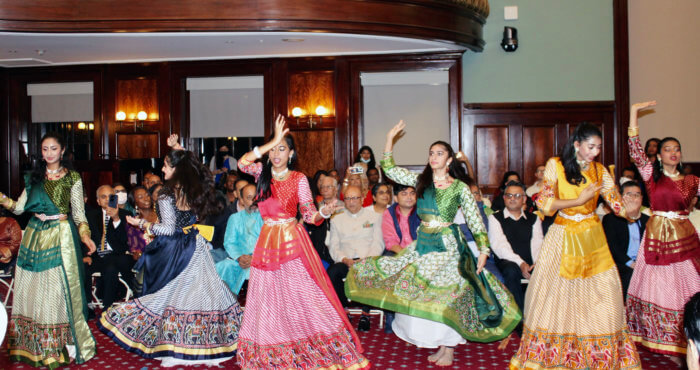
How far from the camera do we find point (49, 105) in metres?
12.9

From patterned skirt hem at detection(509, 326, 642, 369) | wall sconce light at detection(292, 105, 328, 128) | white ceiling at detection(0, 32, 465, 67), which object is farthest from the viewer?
wall sconce light at detection(292, 105, 328, 128)

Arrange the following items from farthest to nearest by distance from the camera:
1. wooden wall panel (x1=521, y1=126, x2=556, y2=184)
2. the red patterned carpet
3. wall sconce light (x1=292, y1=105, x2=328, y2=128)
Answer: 1. wall sconce light (x1=292, y1=105, x2=328, y2=128)
2. wooden wall panel (x1=521, y1=126, x2=556, y2=184)
3. the red patterned carpet

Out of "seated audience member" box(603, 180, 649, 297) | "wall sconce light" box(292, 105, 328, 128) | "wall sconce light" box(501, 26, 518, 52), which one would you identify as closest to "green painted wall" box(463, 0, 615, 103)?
"wall sconce light" box(501, 26, 518, 52)

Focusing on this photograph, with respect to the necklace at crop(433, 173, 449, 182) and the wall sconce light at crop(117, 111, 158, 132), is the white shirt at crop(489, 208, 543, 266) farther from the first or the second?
the wall sconce light at crop(117, 111, 158, 132)

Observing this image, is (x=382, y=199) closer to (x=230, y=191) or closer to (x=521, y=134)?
(x=230, y=191)

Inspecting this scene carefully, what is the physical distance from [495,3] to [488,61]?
1.00m

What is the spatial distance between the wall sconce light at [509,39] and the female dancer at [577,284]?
23.7 ft

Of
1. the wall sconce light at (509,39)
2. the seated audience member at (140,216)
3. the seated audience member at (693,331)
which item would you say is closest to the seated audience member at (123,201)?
the seated audience member at (140,216)

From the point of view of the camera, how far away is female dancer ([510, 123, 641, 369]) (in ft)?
14.2

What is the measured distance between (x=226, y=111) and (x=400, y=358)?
8.42 m

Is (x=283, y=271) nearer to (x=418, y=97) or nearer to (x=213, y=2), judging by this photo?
(x=213, y=2)

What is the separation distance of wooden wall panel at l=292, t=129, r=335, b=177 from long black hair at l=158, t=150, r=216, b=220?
711 centimetres

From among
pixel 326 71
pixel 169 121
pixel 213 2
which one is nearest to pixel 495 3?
pixel 326 71

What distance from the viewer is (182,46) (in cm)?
1084
